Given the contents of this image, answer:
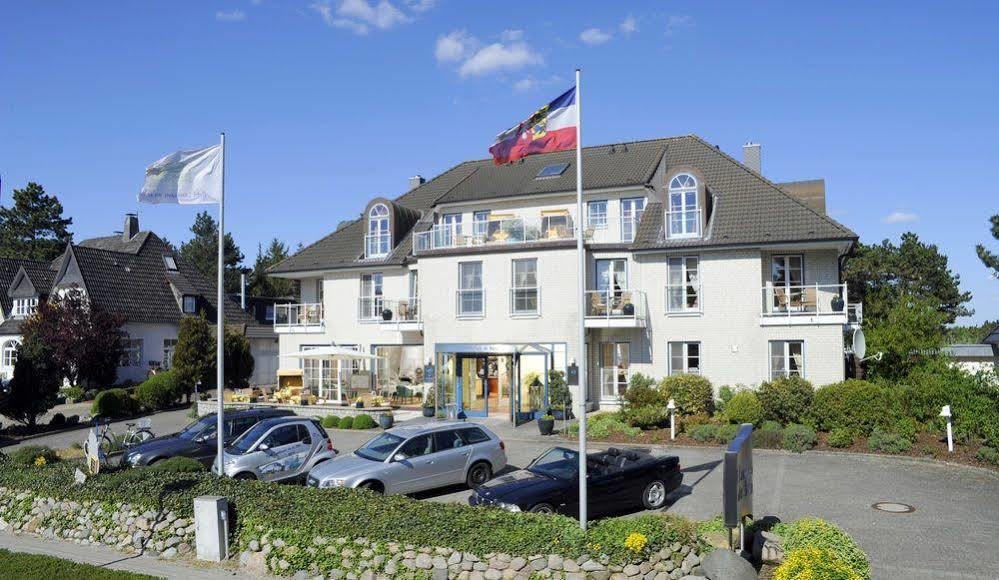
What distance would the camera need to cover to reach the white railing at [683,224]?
27.2 meters

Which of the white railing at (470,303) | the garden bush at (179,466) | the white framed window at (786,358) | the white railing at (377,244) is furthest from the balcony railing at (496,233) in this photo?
the garden bush at (179,466)

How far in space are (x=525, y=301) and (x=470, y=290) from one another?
7.36 ft

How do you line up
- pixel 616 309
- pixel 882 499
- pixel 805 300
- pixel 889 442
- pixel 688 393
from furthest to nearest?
pixel 616 309, pixel 805 300, pixel 688 393, pixel 889 442, pixel 882 499

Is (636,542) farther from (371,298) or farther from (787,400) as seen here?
(371,298)

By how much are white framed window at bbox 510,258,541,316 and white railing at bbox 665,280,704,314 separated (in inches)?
188

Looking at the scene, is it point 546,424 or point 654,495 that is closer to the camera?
point 654,495

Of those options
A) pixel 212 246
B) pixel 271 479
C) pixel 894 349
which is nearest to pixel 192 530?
pixel 271 479

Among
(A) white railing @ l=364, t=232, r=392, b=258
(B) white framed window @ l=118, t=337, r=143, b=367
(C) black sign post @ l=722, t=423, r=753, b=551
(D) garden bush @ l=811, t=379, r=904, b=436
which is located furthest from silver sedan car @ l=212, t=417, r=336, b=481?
(B) white framed window @ l=118, t=337, r=143, b=367

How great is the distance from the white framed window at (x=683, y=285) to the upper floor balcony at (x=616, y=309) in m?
0.99

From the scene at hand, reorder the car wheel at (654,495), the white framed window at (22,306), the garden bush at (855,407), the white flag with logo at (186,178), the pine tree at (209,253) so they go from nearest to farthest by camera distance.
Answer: the car wheel at (654,495), the white flag with logo at (186,178), the garden bush at (855,407), the white framed window at (22,306), the pine tree at (209,253)

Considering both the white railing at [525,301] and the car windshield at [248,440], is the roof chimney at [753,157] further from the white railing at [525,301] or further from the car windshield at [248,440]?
the car windshield at [248,440]

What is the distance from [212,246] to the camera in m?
81.2

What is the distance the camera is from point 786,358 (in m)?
25.5

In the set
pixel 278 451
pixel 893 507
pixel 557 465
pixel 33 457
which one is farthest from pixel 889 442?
pixel 33 457
